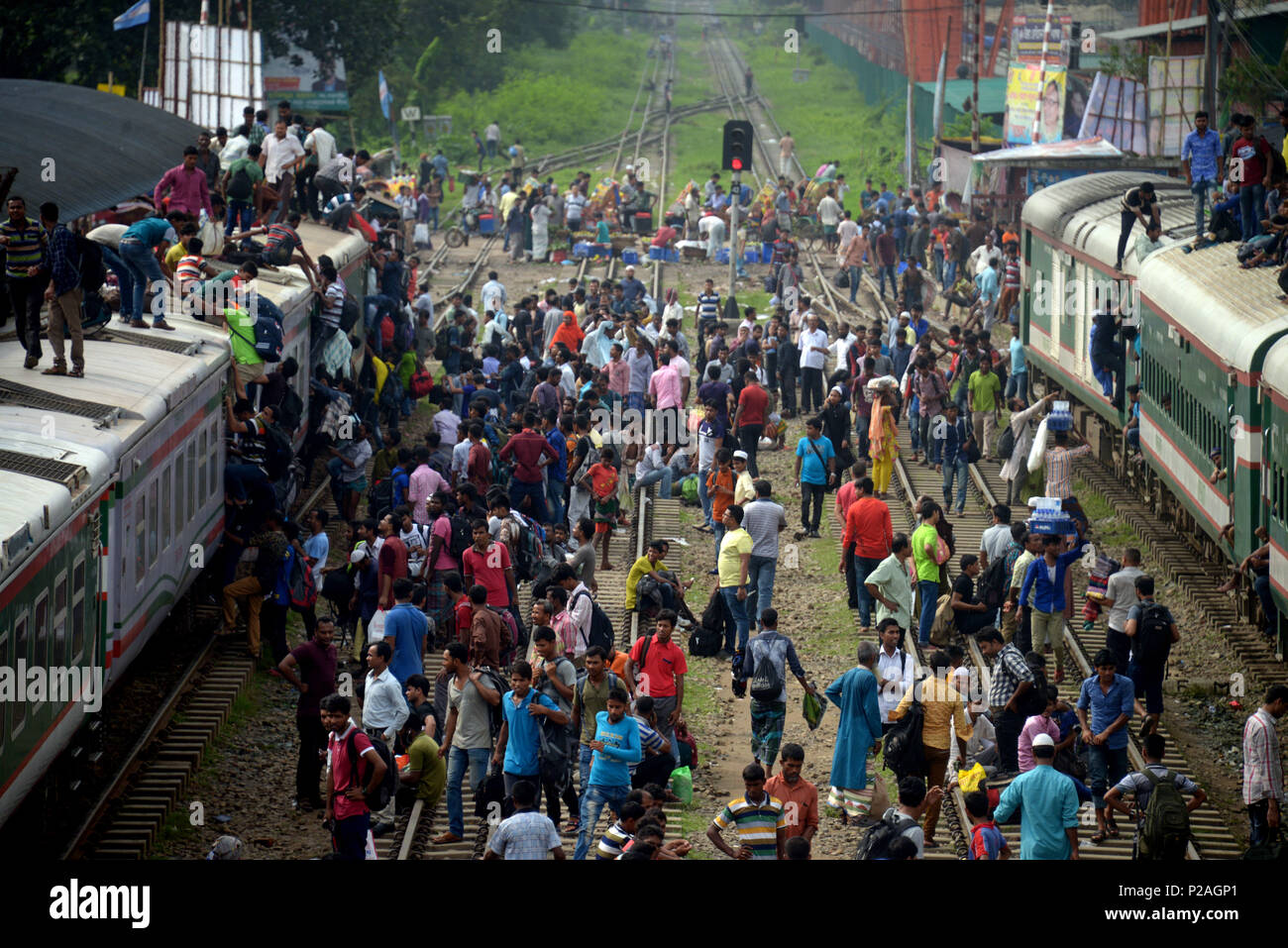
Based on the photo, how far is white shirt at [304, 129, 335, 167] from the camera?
25.6 m

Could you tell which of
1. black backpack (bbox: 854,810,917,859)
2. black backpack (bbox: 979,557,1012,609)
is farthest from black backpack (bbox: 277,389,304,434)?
black backpack (bbox: 854,810,917,859)

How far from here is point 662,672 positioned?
41.9 ft

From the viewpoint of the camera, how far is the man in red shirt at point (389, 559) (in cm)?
1459

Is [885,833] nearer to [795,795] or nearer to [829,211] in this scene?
[795,795]

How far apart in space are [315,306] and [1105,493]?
959 cm

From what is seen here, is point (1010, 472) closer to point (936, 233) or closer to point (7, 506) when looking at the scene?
point (7, 506)

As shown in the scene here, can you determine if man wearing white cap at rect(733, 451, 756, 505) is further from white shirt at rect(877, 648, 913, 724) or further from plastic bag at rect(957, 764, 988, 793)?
plastic bag at rect(957, 764, 988, 793)

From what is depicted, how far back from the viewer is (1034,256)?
1110 inches

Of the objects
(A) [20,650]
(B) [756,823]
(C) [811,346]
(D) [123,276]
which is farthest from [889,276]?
(A) [20,650]

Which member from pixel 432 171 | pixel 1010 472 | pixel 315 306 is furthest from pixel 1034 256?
pixel 432 171

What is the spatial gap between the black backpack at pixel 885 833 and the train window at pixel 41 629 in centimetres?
502

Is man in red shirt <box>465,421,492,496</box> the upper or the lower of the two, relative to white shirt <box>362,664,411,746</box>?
upper

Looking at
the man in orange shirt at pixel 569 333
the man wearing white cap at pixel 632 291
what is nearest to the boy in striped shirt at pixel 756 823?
the man in orange shirt at pixel 569 333

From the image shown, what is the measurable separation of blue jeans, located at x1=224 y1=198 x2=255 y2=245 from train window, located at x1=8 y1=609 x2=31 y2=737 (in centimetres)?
1200
